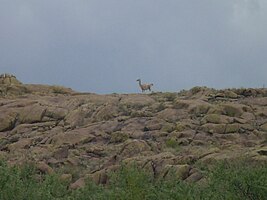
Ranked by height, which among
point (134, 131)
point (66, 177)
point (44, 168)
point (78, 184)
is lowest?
point (78, 184)

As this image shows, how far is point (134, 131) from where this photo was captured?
116 ft

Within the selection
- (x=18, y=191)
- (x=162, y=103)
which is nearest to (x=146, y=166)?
(x=18, y=191)

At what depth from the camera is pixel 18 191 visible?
17531 mm

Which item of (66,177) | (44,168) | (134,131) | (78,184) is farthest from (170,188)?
(134,131)

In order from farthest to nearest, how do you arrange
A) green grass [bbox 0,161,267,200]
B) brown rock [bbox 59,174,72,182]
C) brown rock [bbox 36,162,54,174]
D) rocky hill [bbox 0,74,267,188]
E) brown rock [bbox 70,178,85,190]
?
1. brown rock [bbox 36,162,54,174]
2. rocky hill [bbox 0,74,267,188]
3. brown rock [bbox 59,174,72,182]
4. brown rock [bbox 70,178,85,190]
5. green grass [bbox 0,161,267,200]

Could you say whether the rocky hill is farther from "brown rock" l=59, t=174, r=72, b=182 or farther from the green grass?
the green grass

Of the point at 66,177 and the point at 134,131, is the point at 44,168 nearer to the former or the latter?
the point at 66,177

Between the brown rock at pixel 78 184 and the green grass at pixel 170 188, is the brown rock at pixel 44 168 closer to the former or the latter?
the brown rock at pixel 78 184

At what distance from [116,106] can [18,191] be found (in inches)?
→ 946

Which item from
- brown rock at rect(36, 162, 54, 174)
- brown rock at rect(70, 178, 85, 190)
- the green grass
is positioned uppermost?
the green grass

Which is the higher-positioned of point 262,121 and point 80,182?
point 262,121

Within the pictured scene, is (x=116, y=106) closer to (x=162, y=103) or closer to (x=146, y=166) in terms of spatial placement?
(x=162, y=103)

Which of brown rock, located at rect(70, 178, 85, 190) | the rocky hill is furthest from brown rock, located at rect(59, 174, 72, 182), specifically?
brown rock, located at rect(70, 178, 85, 190)

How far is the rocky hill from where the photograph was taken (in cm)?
2831
